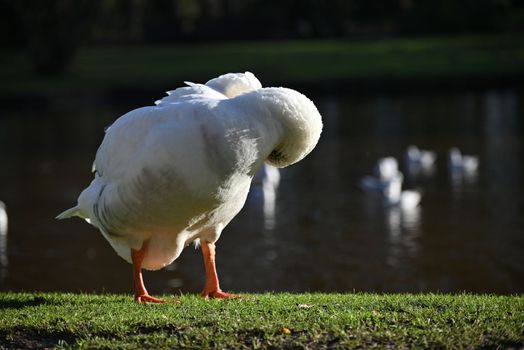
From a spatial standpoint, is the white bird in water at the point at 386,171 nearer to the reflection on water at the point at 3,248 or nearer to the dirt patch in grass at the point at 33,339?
the reflection on water at the point at 3,248

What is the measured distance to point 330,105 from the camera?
34156mm

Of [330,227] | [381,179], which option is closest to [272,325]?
[330,227]

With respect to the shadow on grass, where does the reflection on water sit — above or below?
below

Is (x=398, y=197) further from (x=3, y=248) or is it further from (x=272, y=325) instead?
(x=272, y=325)

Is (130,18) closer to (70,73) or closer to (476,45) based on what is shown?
(70,73)

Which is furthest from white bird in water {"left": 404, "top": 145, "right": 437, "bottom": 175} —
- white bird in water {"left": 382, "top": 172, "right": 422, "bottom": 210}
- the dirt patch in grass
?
the dirt patch in grass

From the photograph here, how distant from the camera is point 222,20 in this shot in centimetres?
5406

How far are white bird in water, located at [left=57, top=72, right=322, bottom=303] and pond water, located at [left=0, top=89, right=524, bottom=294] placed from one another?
630 cm

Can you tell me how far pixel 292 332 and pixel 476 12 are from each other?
152 ft

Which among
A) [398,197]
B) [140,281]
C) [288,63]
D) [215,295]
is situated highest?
[140,281]

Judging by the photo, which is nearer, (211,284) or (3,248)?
(211,284)

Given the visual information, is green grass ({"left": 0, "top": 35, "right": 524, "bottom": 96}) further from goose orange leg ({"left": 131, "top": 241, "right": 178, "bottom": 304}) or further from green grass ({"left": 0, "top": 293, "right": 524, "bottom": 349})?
green grass ({"left": 0, "top": 293, "right": 524, "bottom": 349})

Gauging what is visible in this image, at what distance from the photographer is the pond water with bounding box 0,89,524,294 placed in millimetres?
13797

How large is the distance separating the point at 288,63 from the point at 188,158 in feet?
117
